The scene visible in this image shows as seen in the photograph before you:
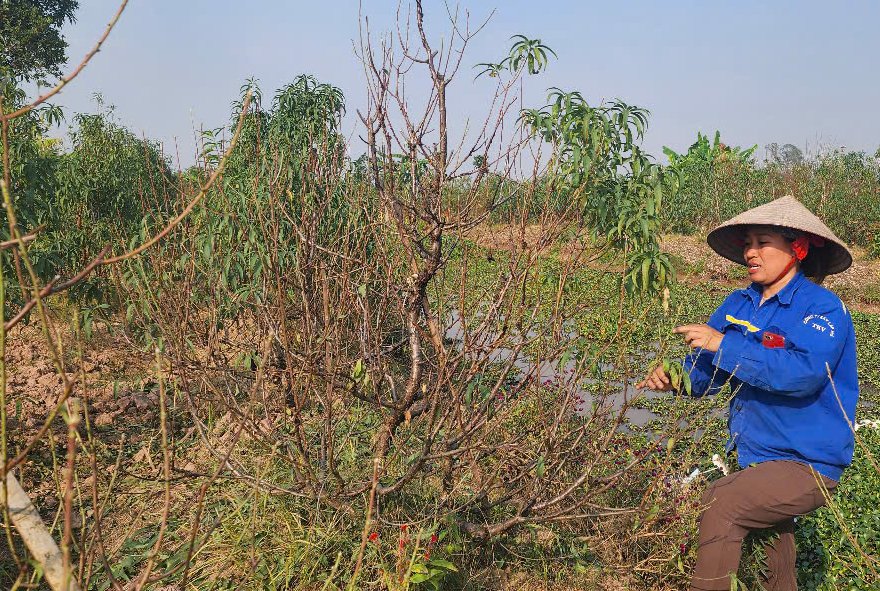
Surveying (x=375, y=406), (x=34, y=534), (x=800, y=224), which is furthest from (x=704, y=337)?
(x=34, y=534)

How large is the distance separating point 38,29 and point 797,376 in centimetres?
2561

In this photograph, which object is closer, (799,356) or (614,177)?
(799,356)

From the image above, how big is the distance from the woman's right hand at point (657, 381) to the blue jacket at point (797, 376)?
24cm

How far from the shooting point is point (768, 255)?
2498 millimetres

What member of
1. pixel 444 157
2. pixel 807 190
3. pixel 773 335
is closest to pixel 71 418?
pixel 444 157

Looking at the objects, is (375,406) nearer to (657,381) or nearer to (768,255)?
(657,381)

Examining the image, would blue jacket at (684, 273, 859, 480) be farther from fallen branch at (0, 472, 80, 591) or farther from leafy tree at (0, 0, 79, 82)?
leafy tree at (0, 0, 79, 82)

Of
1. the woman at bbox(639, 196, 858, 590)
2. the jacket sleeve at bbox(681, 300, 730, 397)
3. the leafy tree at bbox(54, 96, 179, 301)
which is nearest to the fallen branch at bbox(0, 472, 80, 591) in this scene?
the woman at bbox(639, 196, 858, 590)

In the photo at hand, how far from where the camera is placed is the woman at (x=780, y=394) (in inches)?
87.2

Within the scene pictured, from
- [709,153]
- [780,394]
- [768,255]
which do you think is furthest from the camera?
[709,153]

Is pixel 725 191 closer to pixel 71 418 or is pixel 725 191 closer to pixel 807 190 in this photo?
pixel 807 190

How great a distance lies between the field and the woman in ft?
0.68

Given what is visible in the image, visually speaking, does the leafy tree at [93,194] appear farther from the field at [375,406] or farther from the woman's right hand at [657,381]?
the woman's right hand at [657,381]

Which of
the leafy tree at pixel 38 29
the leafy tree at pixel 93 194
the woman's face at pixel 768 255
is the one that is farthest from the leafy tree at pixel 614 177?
the leafy tree at pixel 38 29
